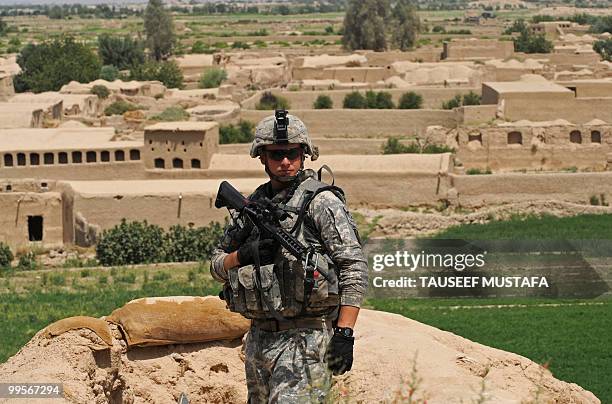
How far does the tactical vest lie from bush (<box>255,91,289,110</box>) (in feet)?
108

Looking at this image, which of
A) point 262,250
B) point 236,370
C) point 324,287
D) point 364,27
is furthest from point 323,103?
point 324,287

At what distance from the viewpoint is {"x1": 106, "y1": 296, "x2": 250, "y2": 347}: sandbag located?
7.36 m

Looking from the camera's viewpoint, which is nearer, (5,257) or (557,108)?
(5,257)

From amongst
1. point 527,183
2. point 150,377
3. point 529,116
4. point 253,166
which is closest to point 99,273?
point 253,166

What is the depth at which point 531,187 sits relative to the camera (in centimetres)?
2711

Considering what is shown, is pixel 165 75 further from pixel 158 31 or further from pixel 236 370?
pixel 236 370

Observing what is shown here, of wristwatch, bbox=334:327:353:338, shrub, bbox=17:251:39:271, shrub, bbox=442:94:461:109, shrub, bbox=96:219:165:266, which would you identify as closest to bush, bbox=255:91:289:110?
shrub, bbox=442:94:461:109

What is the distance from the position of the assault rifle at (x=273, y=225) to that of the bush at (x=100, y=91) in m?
37.1

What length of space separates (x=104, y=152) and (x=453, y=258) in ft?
39.2

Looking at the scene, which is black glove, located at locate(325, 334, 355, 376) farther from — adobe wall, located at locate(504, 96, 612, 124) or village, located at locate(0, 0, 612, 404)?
adobe wall, located at locate(504, 96, 612, 124)

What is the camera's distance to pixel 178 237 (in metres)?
22.6

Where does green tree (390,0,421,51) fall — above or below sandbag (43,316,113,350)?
below

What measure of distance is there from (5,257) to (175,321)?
1632 centimetres

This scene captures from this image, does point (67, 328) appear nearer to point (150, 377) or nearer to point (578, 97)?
point (150, 377)
